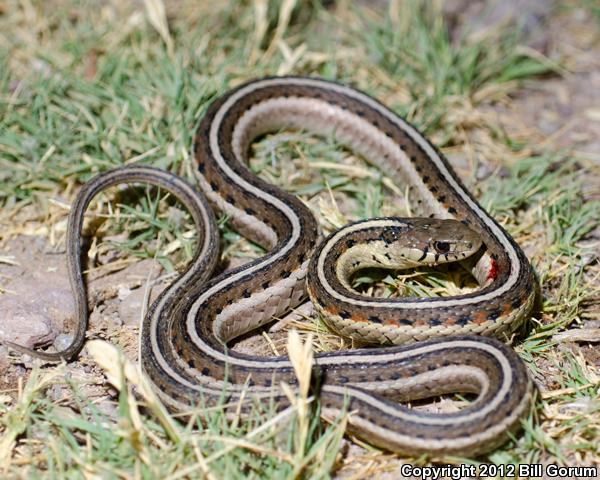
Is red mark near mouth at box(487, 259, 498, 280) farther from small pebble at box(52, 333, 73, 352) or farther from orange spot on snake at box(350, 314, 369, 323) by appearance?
small pebble at box(52, 333, 73, 352)

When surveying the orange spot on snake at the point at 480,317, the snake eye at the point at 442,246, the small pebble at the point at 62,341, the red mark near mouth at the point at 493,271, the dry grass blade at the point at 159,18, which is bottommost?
the small pebble at the point at 62,341

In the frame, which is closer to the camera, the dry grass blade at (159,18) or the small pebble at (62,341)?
the small pebble at (62,341)

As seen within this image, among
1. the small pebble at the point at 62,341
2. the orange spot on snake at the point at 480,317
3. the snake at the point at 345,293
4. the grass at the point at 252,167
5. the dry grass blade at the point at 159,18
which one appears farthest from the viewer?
the dry grass blade at the point at 159,18

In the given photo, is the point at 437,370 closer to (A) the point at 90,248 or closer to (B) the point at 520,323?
(B) the point at 520,323

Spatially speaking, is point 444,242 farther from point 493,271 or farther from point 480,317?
point 480,317

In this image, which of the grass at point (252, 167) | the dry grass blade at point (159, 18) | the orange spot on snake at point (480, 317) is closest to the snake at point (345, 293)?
the orange spot on snake at point (480, 317)

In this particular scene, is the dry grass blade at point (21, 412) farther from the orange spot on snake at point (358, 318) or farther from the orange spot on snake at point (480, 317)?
the orange spot on snake at point (480, 317)

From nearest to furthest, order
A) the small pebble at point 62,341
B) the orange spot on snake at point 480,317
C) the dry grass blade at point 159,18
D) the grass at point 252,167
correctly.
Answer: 1. the grass at point 252,167
2. the orange spot on snake at point 480,317
3. the small pebble at point 62,341
4. the dry grass blade at point 159,18

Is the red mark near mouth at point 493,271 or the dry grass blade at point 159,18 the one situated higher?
the dry grass blade at point 159,18
